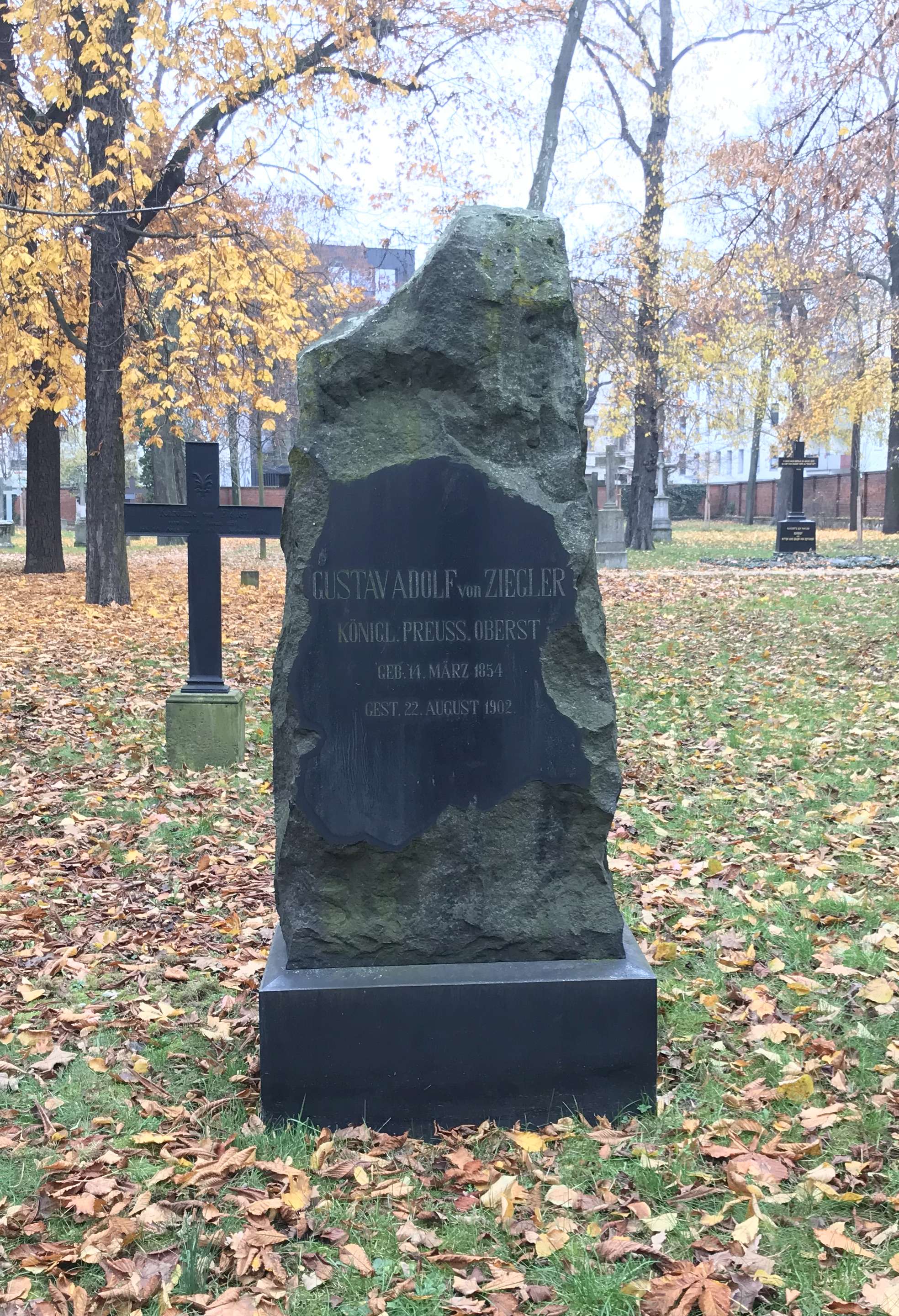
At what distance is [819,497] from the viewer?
4562 cm

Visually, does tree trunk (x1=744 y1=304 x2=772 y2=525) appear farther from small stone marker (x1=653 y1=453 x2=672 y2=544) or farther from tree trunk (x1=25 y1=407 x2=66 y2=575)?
tree trunk (x1=25 y1=407 x2=66 y2=575)

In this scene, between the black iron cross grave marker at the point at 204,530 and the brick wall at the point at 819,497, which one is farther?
the brick wall at the point at 819,497

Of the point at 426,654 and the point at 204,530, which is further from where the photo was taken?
the point at 204,530

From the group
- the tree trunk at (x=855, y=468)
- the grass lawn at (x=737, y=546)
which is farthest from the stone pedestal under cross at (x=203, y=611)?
the tree trunk at (x=855, y=468)

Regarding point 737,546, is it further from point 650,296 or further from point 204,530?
point 204,530

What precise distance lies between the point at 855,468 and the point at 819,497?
11.4 meters

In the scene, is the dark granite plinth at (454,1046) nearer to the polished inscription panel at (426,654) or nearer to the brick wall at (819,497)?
the polished inscription panel at (426,654)

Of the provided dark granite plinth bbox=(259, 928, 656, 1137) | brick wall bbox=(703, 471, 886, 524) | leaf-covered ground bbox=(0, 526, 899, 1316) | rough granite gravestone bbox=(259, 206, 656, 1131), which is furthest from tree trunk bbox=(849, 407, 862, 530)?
dark granite plinth bbox=(259, 928, 656, 1137)

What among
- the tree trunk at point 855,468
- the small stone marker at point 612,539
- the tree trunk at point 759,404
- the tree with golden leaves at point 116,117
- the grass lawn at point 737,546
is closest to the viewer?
the tree with golden leaves at point 116,117

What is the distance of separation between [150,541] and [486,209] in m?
33.8

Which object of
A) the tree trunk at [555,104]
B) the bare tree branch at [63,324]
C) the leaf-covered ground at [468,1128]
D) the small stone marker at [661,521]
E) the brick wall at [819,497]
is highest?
the tree trunk at [555,104]

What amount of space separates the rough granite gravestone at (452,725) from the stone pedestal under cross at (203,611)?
3804mm

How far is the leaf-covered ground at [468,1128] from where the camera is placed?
Result: 2.71 meters

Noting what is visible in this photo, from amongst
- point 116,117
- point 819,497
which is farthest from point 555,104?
point 819,497
